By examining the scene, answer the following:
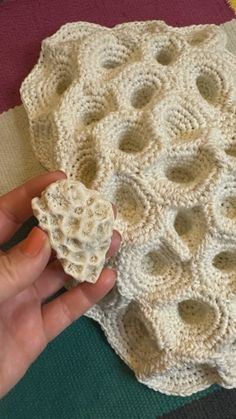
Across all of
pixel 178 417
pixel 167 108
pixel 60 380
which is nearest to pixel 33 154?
pixel 167 108

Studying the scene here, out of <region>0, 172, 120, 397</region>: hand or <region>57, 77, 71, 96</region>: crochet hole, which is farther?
<region>57, 77, 71, 96</region>: crochet hole

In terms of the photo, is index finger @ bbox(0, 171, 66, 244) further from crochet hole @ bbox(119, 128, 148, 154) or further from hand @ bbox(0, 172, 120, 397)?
crochet hole @ bbox(119, 128, 148, 154)

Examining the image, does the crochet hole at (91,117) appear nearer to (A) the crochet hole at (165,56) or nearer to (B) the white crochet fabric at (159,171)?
(B) the white crochet fabric at (159,171)

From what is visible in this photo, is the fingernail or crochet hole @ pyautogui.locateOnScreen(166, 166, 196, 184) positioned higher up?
the fingernail

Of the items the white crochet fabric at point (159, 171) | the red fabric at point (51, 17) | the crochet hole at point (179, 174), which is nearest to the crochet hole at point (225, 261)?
the white crochet fabric at point (159, 171)

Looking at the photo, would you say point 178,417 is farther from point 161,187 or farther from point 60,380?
point 161,187

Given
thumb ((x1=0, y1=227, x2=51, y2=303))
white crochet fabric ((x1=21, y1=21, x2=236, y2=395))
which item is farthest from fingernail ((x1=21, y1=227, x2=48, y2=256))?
white crochet fabric ((x1=21, y1=21, x2=236, y2=395))
